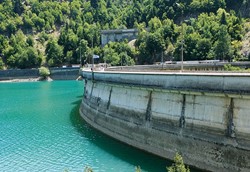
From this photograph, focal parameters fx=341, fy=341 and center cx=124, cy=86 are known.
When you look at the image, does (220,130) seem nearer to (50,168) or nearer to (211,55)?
(50,168)

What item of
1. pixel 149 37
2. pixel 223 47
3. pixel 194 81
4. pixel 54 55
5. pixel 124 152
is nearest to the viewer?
pixel 194 81

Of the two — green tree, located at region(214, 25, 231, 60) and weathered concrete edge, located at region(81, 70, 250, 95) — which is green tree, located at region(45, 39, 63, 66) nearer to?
green tree, located at region(214, 25, 231, 60)

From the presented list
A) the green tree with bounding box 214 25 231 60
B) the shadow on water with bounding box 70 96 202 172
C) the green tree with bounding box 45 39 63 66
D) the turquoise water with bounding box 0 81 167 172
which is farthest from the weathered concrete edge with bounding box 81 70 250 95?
the green tree with bounding box 45 39 63 66

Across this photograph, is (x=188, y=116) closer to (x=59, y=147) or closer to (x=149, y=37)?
(x=59, y=147)

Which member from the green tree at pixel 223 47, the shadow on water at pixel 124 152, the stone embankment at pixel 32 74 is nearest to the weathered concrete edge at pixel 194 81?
the shadow on water at pixel 124 152

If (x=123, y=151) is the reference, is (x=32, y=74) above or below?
above

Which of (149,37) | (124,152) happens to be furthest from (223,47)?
(124,152)

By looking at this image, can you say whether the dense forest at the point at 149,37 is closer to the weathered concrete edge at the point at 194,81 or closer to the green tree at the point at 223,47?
the green tree at the point at 223,47
